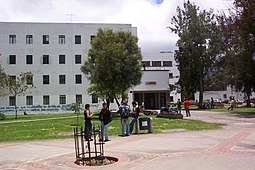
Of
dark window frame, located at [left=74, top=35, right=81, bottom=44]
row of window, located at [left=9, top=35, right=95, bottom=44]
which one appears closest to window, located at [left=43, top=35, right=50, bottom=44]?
row of window, located at [left=9, top=35, right=95, bottom=44]

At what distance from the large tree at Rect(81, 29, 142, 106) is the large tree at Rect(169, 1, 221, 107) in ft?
71.3

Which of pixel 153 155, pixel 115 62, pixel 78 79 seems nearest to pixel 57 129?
pixel 153 155

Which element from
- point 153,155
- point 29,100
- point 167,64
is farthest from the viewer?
point 167,64

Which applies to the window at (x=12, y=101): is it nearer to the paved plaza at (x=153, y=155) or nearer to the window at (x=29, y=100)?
the window at (x=29, y=100)

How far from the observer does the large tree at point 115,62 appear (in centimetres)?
3200

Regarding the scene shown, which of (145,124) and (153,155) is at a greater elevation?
(145,124)

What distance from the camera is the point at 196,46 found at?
54.2 meters

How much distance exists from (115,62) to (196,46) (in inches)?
1018

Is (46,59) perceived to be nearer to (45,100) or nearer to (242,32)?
(45,100)

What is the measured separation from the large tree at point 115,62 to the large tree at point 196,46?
71.3 feet

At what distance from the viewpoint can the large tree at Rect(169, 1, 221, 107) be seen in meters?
53.8

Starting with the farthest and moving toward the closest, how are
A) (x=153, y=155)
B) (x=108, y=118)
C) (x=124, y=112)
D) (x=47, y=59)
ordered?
(x=47, y=59), (x=124, y=112), (x=108, y=118), (x=153, y=155)

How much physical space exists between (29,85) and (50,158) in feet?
136

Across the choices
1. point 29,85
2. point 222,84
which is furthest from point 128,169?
point 222,84
